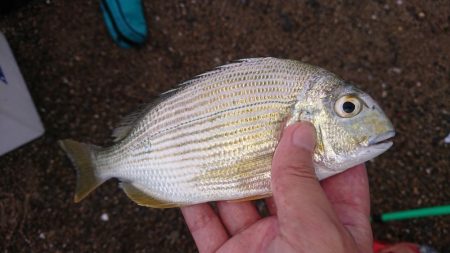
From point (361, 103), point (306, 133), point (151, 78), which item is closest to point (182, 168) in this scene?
point (306, 133)

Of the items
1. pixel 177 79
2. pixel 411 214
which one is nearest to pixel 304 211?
pixel 411 214

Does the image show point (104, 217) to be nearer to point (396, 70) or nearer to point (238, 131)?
point (238, 131)

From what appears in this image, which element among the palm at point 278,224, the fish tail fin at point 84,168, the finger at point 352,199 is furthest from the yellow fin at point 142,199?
the finger at point 352,199

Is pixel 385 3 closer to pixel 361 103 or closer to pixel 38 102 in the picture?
pixel 361 103

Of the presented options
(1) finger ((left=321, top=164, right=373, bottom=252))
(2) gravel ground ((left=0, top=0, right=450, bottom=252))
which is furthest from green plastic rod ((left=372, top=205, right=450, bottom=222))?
(1) finger ((left=321, top=164, right=373, bottom=252))

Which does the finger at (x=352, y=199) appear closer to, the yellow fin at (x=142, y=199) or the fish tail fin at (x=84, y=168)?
the yellow fin at (x=142, y=199)
